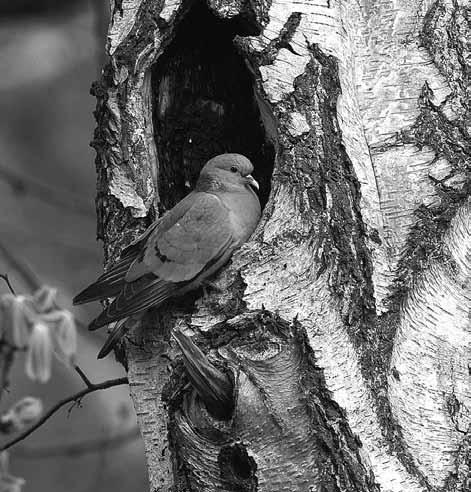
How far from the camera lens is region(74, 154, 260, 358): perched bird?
120 inches

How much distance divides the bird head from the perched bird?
0.17m

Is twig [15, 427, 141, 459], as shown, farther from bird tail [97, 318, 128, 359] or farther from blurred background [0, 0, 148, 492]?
bird tail [97, 318, 128, 359]

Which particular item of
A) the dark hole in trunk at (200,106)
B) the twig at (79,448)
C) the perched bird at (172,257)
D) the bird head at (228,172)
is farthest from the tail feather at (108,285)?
the twig at (79,448)

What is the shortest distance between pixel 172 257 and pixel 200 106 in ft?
2.41

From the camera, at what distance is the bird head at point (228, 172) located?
3.46 m

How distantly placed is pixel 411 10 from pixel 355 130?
0.50m

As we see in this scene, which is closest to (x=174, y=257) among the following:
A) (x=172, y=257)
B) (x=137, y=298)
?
(x=172, y=257)

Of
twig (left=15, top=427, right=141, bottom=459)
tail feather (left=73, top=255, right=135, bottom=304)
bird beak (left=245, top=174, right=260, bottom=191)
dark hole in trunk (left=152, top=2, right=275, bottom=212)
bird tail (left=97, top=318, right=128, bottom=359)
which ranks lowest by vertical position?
twig (left=15, top=427, right=141, bottom=459)

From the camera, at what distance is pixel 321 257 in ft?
9.18

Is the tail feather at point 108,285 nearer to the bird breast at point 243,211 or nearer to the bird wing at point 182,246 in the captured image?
the bird wing at point 182,246

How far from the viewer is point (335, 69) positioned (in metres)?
3.02

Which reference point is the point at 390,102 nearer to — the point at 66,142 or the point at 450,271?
the point at 450,271

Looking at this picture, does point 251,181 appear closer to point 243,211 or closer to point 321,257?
point 243,211

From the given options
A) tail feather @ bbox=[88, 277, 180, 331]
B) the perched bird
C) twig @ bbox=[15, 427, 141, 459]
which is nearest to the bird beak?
the perched bird
